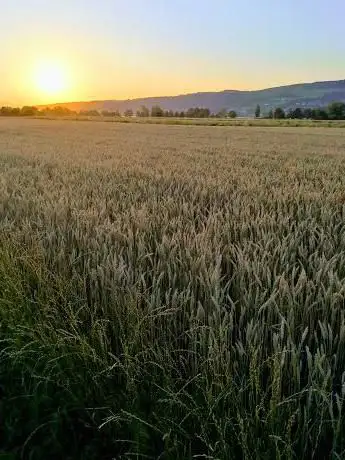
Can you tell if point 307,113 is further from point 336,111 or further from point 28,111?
point 28,111

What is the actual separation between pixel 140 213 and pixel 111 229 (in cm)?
43

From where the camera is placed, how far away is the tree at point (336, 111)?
87.9 metres

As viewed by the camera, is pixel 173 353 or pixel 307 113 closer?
pixel 173 353

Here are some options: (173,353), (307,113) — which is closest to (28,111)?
(307,113)

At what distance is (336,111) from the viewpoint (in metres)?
89.5

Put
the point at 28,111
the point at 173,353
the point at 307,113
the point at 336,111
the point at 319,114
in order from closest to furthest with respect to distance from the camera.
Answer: the point at 173,353 < the point at 336,111 < the point at 319,114 < the point at 307,113 < the point at 28,111

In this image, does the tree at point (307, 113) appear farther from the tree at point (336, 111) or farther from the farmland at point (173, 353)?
the farmland at point (173, 353)

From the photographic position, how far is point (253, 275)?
7.27 feet

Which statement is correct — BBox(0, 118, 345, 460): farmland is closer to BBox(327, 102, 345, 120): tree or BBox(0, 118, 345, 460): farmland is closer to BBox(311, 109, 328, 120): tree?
BBox(327, 102, 345, 120): tree

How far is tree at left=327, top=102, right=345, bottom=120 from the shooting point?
87900 mm

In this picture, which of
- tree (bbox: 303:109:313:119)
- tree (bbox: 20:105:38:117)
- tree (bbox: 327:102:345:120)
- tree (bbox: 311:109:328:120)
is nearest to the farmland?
tree (bbox: 327:102:345:120)

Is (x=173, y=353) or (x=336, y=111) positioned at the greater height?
(x=336, y=111)

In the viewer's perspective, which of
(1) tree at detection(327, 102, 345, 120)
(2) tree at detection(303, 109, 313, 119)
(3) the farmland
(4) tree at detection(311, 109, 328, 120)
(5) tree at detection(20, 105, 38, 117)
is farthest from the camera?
(5) tree at detection(20, 105, 38, 117)

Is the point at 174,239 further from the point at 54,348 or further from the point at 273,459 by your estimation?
the point at 273,459
